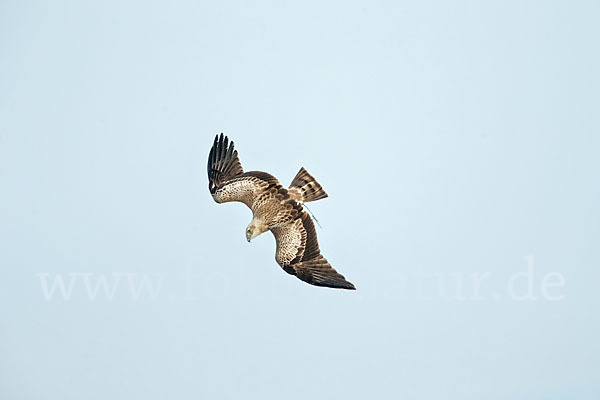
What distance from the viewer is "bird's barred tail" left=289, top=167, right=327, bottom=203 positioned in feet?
94.2

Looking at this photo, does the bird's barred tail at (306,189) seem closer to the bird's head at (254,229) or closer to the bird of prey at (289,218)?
the bird of prey at (289,218)

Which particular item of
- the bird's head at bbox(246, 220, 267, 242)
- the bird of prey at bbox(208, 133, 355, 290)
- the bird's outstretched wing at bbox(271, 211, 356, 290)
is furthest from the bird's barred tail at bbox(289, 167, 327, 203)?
the bird's head at bbox(246, 220, 267, 242)

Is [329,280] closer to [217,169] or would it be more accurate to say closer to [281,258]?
[281,258]

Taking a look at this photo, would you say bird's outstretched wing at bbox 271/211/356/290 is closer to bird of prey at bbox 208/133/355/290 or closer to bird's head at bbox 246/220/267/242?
bird of prey at bbox 208/133/355/290

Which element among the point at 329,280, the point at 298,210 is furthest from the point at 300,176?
the point at 329,280

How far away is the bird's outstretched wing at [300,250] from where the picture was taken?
28.2 meters

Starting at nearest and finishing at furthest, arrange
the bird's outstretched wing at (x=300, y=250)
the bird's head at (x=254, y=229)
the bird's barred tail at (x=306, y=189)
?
1. the bird's outstretched wing at (x=300, y=250)
2. the bird's head at (x=254, y=229)
3. the bird's barred tail at (x=306, y=189)

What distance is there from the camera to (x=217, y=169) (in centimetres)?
3016

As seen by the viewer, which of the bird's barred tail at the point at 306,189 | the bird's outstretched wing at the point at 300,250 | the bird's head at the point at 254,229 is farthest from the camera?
the bird's barred tail at the point at 306,189

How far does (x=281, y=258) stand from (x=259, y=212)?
1434 millimetres

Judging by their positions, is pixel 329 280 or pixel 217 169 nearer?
pixel 329 280

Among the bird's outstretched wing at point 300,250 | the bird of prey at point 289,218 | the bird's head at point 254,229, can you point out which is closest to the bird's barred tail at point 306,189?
the bird of prey at point 289,218

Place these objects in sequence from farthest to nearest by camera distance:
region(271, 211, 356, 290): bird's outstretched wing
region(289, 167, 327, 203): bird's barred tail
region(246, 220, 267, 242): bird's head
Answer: region(289, 167, 327, 203): bird's barred tail, region(246, 220, 267, 242): bird's head, region(271, 211, 356, 290): bird's outstretched wing

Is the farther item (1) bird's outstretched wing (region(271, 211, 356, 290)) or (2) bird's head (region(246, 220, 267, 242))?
(2) bird's head (region(246, 220, 267, 242))
